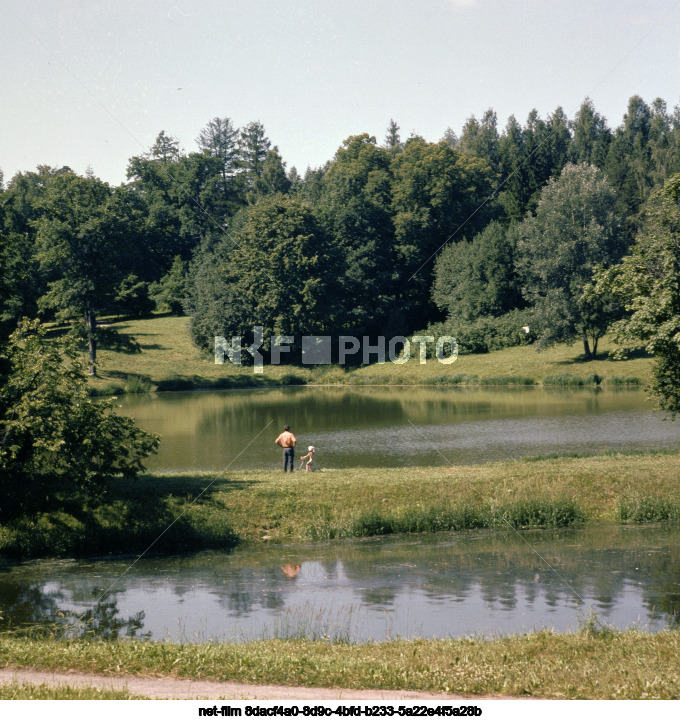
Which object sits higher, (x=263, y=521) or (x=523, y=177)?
(x=523, y=177)

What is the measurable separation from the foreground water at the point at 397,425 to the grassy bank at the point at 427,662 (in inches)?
694

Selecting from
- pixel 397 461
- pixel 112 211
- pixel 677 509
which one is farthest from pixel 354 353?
pixel 677 509

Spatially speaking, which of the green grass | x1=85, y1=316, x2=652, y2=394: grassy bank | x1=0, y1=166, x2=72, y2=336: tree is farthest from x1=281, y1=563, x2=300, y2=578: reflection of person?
x1=85, y1=316, x2=652, y2=394: grassy bank

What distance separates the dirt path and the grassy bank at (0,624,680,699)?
195mm

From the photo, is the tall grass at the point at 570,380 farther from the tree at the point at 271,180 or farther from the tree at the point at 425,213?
the tree at the point at 271,180

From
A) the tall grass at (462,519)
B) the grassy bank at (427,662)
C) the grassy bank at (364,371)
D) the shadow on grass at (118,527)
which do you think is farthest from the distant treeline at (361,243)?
the grassy bank at (427,662)

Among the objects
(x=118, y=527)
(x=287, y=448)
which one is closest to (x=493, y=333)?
(x=287, y=448)

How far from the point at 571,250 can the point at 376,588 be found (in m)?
57.2

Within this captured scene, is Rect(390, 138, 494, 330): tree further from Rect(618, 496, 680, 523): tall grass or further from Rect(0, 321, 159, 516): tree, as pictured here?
Rect(0, 321, 159, 516): tree

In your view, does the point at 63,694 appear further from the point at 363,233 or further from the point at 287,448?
Result: the point at 363,233

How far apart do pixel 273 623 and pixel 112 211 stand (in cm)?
6257

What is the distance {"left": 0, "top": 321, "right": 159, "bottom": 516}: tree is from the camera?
20.0 metres

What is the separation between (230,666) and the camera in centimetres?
1093
